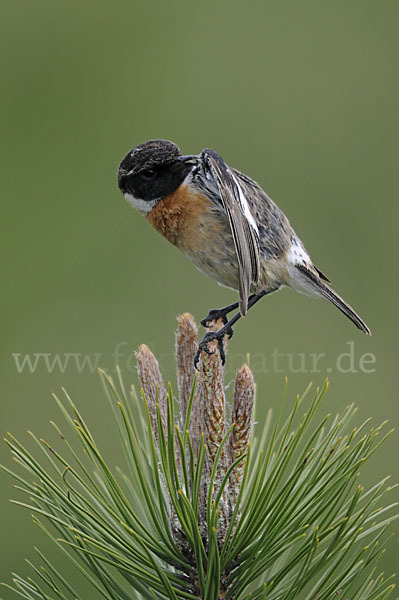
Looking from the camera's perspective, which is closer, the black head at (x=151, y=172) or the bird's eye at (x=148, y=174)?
the black head at (x=151, y=172)

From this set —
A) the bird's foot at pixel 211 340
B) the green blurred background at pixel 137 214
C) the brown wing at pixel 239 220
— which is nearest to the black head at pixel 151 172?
the brown wing at pixel 239 220

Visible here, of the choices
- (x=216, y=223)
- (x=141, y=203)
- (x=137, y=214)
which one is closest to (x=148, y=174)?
(x=141, y=203)

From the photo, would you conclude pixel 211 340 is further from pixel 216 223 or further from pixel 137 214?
pixel 137 214

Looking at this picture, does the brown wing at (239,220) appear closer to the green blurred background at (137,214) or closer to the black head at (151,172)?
the black head at (151,172)

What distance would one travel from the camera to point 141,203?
2.26m

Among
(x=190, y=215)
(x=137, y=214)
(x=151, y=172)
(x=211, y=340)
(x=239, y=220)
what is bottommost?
(x=211, y=340)

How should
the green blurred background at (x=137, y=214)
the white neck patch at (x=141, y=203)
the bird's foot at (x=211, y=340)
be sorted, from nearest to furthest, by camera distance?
the bird's foot at (x=211, y=340) < the white neck patch at (x=141, y=203) < the green blurred background at (x=137, y=214)

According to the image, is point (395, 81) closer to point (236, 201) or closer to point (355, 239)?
point (355, 239)

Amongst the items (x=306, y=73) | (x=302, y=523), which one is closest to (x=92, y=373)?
(x=306, y=73)

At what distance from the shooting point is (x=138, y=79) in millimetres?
4301

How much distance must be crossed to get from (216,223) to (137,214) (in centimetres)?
153

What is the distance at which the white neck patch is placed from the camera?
2.21 meters

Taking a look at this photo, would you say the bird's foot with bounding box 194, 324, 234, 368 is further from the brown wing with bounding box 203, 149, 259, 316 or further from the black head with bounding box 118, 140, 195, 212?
the black head with bounding box 118, 140, 195, 212

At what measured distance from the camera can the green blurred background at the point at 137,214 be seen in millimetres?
3691
